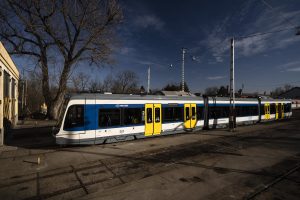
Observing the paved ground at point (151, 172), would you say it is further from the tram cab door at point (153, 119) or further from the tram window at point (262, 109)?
the tram window at point (262, 109)

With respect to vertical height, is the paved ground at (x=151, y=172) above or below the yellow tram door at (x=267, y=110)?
below

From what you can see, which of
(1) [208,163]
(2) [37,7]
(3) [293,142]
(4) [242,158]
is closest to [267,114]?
(3) [293,142]

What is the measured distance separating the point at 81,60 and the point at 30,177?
77.6 ft

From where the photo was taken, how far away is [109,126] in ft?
41.0

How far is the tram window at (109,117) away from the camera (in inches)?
479

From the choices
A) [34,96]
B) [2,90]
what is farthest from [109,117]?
[34,96]

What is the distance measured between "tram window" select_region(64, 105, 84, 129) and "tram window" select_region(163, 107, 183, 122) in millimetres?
5943

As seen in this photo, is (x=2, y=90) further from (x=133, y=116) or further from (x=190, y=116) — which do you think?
(x=190, y=116)

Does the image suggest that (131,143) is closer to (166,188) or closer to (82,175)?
(82,175)

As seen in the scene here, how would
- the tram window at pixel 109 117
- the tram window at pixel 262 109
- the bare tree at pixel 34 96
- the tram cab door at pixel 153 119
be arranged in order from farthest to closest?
the bare tree at pixel 34 96 → the tram window at pixel 262 109 → the tram cab door at pixel 153 119 → the tram window at pixel 109 117

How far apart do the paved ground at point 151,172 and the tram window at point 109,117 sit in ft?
4.27

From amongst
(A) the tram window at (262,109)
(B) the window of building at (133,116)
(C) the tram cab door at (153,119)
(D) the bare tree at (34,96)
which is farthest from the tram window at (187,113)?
(D) the bare tree at (34,96)

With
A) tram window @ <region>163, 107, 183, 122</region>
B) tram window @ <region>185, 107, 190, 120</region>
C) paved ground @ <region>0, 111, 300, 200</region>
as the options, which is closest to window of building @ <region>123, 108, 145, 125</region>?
paved ground @ <region>0, 111, 300, 200</region>

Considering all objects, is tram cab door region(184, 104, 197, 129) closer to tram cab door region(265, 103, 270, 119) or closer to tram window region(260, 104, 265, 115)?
tram window region(260, 104, 265, 115)
